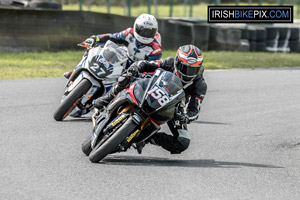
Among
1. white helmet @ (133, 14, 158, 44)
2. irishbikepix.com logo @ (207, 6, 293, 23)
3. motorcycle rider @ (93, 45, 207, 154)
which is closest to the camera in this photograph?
motorcycle rider @ (93, 45, 207, 154)

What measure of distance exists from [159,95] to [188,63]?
2.60 ft

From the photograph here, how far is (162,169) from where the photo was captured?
637cm

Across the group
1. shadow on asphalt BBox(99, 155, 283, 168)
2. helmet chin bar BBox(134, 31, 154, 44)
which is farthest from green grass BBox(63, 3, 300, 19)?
shadow on asphalt BBox(99, 155, 283, 168)

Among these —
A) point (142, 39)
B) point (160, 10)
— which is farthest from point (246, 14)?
point (142, 39)

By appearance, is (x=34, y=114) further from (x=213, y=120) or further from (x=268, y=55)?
(x=268, y=55)

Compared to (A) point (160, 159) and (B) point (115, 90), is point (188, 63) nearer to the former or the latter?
(B) point (115, 90)

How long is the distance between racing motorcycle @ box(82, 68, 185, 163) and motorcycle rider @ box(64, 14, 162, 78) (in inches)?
123

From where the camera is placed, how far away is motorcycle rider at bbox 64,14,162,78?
9.44m

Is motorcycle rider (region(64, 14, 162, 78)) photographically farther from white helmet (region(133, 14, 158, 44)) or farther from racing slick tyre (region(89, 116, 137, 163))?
racing slick tyre (region(89, 116, 137, 163))

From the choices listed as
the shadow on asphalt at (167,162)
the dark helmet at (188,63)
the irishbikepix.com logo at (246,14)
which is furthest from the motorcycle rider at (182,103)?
the irishbikepix.com logo at (246,14)

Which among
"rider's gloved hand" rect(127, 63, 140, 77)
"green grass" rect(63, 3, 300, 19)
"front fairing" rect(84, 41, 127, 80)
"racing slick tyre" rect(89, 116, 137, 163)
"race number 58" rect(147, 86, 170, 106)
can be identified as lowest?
"green grass" rect(63, 3, 300, 19)

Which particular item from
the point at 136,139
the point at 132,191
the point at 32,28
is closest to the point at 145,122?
the point at 136,139

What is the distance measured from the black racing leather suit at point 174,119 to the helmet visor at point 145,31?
2.26 meters

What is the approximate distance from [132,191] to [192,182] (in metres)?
0.72
